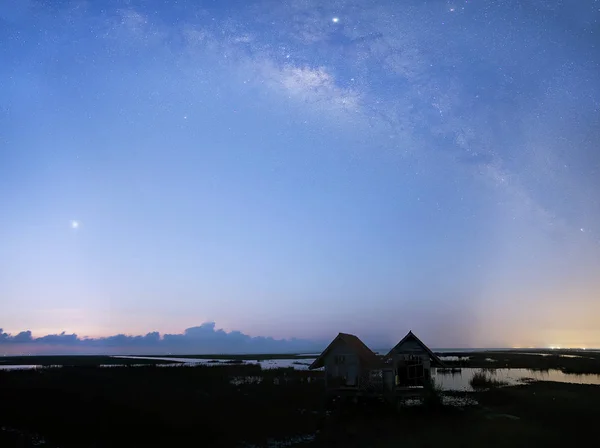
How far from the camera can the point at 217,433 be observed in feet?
71.1

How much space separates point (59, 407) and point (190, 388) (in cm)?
1391

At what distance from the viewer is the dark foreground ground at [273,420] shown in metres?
20.2

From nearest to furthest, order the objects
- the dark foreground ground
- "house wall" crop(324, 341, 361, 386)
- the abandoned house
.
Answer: the dark foreground ground < the abandoned house < "house wall" crop(324, 341, 361, 386)

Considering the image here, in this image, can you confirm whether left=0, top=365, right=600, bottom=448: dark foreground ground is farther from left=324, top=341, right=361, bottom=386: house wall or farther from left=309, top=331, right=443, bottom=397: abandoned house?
left=324, top=341, right=361, bottom=386: house wall

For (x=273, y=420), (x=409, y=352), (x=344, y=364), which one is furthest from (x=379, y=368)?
(x=273, y=420)

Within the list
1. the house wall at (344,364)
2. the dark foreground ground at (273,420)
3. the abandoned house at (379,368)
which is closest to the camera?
the dark foreground ground at (273,420)

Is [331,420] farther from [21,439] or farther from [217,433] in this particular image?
[21,439]

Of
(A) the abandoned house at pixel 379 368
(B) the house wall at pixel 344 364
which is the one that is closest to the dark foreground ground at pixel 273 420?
(A) the abandoned house at pixel 379 368

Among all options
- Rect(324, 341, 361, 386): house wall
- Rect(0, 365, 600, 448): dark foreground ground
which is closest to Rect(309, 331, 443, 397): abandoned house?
Rect(324, 341, 361, 386): house wall

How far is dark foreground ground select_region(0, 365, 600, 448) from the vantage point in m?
20.2

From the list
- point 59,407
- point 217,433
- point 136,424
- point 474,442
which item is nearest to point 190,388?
point 59,407

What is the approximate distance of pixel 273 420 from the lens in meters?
25.1

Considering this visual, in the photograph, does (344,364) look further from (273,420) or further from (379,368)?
(273,420)

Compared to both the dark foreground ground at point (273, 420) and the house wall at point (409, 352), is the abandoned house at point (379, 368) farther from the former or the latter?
the dark foreground ground at point (273, 420)
